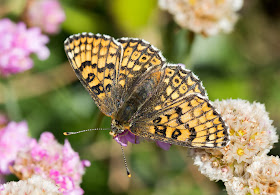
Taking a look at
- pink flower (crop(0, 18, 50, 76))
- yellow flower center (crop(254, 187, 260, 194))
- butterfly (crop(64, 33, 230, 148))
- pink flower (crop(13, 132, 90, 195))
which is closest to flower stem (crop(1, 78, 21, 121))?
pink flower (crop(0, 18, 50, 76))

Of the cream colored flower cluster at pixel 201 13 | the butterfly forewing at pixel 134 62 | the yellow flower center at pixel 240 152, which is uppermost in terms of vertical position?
the cream colored flower cluster at pixel 201 13

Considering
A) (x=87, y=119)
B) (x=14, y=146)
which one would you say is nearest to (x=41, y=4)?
(x=87, y=119)

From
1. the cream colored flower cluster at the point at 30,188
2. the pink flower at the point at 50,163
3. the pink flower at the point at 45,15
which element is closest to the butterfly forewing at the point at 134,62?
the pink flower at the point at 50,163

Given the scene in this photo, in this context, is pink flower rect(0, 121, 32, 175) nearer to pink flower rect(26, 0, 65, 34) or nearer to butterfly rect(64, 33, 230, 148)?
butterfly rect(64, 33, 230, 148)

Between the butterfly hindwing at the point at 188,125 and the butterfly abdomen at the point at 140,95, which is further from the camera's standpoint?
the butterfly abdomen at the point at 140,95

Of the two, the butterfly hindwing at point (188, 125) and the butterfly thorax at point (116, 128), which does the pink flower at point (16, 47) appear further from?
the butterfly hindwing at point (188, 125)

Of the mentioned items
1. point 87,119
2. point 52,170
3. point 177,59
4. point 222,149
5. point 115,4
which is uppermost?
point 115,4

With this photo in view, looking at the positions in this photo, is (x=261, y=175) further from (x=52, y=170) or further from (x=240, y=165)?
(x=52, y=170)
